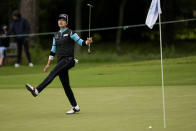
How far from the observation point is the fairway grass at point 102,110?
11055mm

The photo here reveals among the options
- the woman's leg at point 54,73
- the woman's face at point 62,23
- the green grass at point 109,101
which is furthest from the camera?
the woman's face at point 62,23

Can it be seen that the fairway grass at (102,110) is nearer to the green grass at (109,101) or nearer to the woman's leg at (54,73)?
the green grass at (109,101)

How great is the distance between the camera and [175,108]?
12.9 meters

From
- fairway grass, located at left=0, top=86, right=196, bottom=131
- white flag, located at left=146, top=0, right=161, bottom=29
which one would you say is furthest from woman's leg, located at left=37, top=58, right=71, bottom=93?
white flag, located at left=146, top=0, right=161, bottom=29

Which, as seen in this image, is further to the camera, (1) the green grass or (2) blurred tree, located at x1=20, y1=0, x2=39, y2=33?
(2) blurred tree, located at x1=20, y1=0, x2=39, y2=33

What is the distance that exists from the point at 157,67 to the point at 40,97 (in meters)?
8.14

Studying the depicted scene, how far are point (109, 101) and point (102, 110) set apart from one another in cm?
152

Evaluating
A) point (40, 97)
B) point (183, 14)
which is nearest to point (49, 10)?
point (183, 14)

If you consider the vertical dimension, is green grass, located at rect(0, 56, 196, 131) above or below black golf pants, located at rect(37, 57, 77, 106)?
below

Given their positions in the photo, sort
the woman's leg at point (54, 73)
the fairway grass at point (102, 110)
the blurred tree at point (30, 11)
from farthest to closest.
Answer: the blurred tree at point (30, 11) → the woman's leg at point (54, 73) → the fairway grass at point (102, 110)

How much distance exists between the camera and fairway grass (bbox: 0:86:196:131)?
11.1 m

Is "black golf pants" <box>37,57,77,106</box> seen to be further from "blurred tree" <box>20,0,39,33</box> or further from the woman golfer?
"blurred tree" <box>20,0,39,33</box>

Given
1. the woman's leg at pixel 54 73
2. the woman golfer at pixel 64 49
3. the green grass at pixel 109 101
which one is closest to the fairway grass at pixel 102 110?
the green grass at pixel 109 101

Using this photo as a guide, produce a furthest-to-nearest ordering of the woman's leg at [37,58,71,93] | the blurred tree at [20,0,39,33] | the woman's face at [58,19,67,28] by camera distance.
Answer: the blurred tree at [20,0,39,33], the woman's face at [58,19,67,28], the woman's leg at [37,58,71,93]
